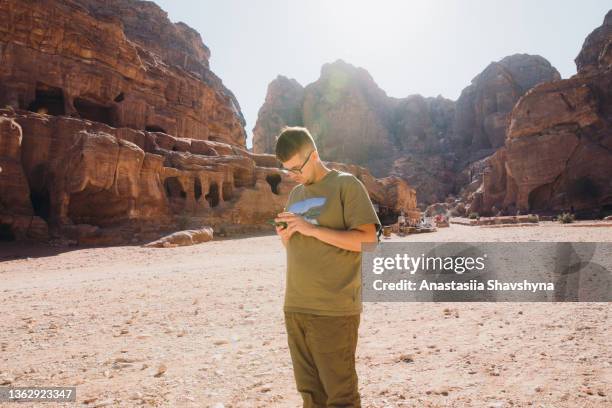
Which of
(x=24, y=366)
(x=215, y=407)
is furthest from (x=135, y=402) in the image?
(x=24, y=366)

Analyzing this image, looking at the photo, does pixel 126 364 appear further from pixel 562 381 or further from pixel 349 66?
pixel 349 66

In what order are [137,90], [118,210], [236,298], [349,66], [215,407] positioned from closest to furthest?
[215,407]
[236,298]
[118,210]
[137,90]
[349,66]

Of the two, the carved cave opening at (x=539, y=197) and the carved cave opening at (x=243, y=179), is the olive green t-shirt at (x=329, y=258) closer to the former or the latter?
the carved cave opening at (x=243, y=179)

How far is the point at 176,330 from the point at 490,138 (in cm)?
9166

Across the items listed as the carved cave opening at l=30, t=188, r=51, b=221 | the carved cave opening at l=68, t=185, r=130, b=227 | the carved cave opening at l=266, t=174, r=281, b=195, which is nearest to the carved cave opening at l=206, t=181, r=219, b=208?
the carved cave opening at l=266, t=174, r=281, b=195

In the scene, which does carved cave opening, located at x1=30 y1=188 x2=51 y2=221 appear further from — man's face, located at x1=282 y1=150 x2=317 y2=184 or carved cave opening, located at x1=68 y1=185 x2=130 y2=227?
man's face, located at x1=282 y1=150 x2=317 y2=184

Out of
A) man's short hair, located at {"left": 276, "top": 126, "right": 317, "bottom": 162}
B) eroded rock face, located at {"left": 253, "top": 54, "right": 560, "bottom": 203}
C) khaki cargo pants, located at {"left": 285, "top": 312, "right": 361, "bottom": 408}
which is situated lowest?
khaki cargo pants, located at {"left": 285, "top": 312, "right": 361, "bottom": 408}

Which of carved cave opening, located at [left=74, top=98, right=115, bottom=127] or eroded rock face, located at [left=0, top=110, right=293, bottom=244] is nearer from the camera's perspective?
eroded rock face, located at [left=0, top=110, right=293, bottom=244]

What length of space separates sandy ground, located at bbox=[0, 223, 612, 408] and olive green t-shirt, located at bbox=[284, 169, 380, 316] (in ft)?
4.36

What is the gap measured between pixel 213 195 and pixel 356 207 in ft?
85.9

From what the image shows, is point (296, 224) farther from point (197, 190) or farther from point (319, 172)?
point (197, 190)

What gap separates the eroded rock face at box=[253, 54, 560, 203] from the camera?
8288cm

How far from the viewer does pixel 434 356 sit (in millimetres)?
3885

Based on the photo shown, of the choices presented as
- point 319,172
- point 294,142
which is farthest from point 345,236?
point 294,142
